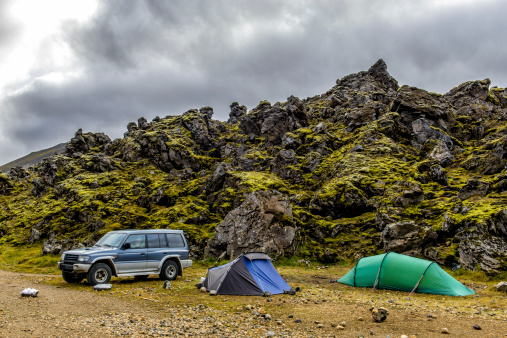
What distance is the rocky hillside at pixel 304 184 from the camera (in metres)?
27.9

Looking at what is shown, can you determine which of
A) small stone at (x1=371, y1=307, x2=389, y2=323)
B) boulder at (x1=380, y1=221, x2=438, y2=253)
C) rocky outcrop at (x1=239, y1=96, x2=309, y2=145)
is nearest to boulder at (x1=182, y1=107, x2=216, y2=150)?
rocky outcrop at (x1=239, y1=96, x2=309, y2=145)

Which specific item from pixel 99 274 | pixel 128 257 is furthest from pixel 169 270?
pixel 99 274

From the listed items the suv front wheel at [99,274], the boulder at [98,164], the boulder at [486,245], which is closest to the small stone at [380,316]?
the suv front wheel at [99,274]

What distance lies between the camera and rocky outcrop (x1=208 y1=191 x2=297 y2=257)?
1104 inches

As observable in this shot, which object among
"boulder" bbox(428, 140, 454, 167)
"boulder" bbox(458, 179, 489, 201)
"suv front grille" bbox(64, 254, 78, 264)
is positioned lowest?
"suv front grille" bbox(64, 254, 78, 264)

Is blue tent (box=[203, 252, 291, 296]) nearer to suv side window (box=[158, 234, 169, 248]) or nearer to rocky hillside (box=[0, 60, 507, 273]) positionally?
suv side window (box=[158, 234, 169, 248])

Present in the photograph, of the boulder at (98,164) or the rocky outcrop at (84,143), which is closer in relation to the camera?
the boulder at (98,164)

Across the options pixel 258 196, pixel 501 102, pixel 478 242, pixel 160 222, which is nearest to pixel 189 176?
pixel 160 222

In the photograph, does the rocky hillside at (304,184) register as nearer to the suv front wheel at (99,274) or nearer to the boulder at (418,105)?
the boulder at (418,105)

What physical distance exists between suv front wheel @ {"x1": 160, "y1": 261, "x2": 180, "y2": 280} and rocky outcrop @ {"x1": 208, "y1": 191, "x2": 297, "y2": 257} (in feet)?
28.7

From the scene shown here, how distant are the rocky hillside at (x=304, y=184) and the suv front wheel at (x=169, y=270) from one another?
8797 mm

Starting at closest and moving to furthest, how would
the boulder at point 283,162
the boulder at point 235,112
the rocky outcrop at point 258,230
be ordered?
the rocky outcrop at point 258,230
the boulder at point 283,162
the boulder at point 235,112

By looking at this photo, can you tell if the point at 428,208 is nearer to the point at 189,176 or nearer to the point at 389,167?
the point at 389,167

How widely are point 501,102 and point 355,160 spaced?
4661 centimetres
